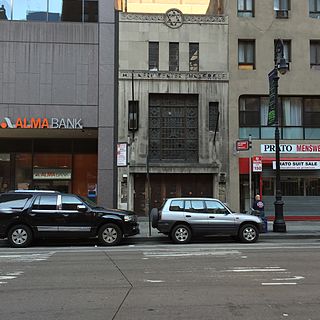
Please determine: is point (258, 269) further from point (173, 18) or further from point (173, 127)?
point (173, 18)

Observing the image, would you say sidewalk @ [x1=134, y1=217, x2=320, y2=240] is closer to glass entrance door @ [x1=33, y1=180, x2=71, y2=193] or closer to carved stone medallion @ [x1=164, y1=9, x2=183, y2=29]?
glass entrance door @ [x1=33, y1=180, x2=71, y2=193]

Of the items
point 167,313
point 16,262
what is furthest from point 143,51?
point 167,313

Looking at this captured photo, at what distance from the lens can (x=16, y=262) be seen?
11.3 m

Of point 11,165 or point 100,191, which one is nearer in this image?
point 100,191

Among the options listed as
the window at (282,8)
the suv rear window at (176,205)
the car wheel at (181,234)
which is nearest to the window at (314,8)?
the window at (282,8)

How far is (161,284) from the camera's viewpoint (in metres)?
8.19

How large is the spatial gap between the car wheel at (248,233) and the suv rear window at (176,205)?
87.3 inches

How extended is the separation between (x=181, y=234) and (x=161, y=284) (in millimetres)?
7401

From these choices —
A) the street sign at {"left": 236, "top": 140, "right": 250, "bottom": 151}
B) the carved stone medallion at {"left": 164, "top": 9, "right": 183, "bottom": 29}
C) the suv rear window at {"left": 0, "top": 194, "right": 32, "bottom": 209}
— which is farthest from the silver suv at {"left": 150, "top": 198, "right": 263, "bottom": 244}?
the carved stone medallion at {"left": 164, "top": 9, "right": 183, "bottom": 29}

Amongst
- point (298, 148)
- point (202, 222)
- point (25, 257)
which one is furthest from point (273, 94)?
point (25, 257)

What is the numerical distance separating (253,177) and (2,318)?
1917cm

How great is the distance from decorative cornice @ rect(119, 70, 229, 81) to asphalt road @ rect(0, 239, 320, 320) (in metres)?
12.1

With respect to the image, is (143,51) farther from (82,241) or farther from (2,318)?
(2,318)

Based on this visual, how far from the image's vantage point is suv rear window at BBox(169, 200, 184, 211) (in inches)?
615
